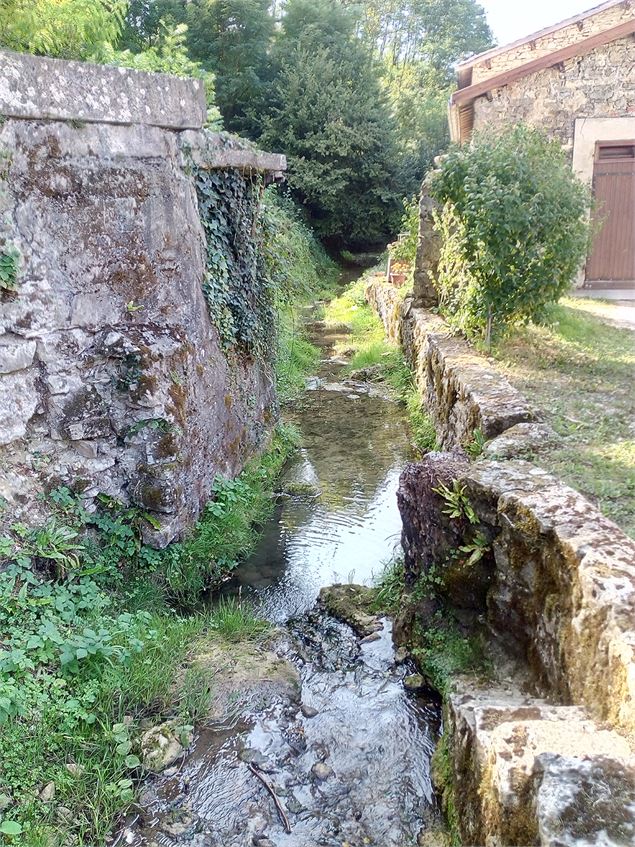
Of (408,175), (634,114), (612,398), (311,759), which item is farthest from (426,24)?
(311,759)

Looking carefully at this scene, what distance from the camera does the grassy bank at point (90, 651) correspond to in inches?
118

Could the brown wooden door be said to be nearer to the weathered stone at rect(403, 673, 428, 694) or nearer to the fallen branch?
the weathered stone at rect(403, 673, 428, 694)

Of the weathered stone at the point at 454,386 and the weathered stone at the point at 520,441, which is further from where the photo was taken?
the weathered stone at the point at 454,386

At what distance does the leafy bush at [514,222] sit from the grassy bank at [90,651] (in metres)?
3.89

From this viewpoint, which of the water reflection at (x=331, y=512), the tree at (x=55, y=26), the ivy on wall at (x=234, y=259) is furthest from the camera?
the ivy on wall at (x=234, y=259)

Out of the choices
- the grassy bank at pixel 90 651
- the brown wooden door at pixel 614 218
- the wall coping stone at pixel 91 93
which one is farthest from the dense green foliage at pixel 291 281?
the brown wooden door at pixel 614 218

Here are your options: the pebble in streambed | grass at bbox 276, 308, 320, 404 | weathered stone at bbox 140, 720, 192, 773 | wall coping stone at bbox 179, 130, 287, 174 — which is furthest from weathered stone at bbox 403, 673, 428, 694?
grass at bbox 276, 308, 320, 404

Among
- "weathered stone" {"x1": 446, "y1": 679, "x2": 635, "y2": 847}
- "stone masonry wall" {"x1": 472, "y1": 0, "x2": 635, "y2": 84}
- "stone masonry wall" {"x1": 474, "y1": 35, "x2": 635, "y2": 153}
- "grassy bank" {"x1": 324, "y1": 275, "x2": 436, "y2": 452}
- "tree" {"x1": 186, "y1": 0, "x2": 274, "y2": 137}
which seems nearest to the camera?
"weathered stone" {"x1": 446, "y1": 679, "x2": 635, "y2": 847}

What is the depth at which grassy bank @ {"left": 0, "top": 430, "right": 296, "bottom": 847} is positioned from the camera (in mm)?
2988

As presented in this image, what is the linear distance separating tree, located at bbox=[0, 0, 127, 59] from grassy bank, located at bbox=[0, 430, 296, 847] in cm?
299

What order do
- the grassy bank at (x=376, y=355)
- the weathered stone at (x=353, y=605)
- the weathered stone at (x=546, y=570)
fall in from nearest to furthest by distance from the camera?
the weathered stone at (x=546, y=570), the weathered stone at (x=353, y=605), the grassy bank at (x=376, y=355)

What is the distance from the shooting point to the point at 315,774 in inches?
131

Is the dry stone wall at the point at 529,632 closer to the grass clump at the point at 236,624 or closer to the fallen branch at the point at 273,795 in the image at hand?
the fallen branch at the point at 273,795

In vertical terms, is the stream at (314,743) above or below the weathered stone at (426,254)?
below
